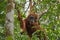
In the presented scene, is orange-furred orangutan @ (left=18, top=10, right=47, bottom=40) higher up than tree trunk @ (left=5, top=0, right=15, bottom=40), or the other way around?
tree trunk @ (left=5, top=0, right=15, bottom=40)

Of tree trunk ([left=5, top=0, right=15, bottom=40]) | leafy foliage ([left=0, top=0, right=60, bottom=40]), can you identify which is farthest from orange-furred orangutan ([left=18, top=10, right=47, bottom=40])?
tree trunk ([left=5, top=0, right=15, bottom=40])

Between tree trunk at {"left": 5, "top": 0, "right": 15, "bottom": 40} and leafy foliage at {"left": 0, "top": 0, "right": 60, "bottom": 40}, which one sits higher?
tree trunk at {"left": 5, "top": 0, "right": 15, "bottom": 40}

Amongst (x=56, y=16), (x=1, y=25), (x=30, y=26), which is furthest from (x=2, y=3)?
(x=56, y=16)

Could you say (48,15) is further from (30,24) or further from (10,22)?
(10,22)

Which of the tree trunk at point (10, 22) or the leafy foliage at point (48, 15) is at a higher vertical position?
the tree trunk at point (10, 22)

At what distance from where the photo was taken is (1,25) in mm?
3102

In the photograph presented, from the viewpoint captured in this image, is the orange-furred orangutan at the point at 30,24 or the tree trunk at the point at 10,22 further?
the orange-furred orangutan at the point at 30,24

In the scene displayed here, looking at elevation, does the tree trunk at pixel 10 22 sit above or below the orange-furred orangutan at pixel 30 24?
above

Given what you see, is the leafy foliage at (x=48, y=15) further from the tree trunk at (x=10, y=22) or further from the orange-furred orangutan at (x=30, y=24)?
the tree trunk at (x=10, y=22)

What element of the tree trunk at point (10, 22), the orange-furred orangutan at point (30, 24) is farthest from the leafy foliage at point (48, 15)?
the tree trunk at point (10, 22)

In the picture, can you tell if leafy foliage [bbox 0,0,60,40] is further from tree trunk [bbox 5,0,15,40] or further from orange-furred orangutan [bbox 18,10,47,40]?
tree trunk [bbox 5,0,15,40]

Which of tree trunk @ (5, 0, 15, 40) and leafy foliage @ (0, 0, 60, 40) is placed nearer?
tree trunk @ (5, 0, 15, 40)

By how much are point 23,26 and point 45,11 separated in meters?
0.44

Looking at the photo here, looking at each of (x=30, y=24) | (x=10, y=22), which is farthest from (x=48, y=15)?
(x=10, y=22)
